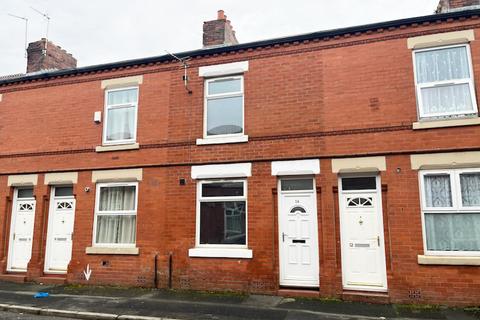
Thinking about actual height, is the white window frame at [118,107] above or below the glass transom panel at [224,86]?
below

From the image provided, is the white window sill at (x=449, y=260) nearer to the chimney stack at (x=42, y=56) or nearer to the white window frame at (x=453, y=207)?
the white window frame at (x=453, y=207)

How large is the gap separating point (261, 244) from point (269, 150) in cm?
219

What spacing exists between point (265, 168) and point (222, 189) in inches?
47.7

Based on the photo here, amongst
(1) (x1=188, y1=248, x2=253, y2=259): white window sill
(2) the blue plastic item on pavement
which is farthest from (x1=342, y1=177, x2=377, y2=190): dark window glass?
(2) the blue plastic item on pavement

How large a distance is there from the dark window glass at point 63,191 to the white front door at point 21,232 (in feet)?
2.55

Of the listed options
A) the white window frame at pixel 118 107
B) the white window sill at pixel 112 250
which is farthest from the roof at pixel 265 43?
the white window sill at pixel 112 250

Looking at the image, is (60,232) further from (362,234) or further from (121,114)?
(362,234)

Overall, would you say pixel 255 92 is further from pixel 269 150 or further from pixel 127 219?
pixel 127 219

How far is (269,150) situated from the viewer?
Result: 29.6ft

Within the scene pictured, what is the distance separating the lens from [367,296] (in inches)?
305

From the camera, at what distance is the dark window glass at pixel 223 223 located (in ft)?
29.9

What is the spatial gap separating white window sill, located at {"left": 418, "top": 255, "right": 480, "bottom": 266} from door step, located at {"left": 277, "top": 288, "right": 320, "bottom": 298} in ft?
7.24

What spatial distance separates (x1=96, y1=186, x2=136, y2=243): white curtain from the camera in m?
10.0

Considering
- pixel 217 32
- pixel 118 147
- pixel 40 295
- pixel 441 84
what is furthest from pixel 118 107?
pixel 441 84
